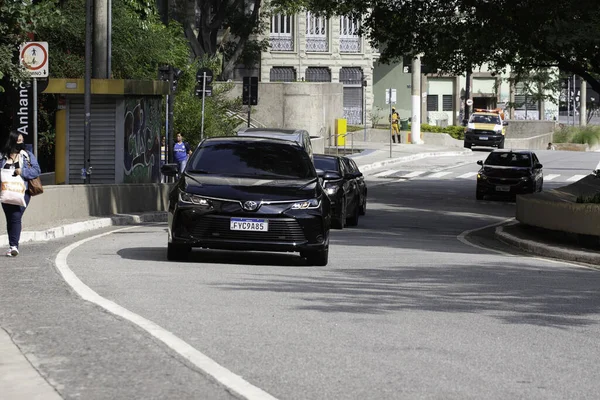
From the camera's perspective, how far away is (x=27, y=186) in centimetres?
1753

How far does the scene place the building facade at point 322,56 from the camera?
80312 mm

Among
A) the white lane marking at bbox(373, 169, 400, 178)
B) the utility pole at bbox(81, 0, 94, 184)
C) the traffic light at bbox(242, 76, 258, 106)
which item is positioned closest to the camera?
the utility pole at bbox(81, 0, 94, 184)

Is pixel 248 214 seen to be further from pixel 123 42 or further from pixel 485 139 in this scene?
pixel 485 139

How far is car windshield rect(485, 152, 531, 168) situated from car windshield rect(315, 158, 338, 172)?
13525 millimetres

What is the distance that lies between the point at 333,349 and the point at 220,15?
172 feet

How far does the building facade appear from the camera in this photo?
80312mm

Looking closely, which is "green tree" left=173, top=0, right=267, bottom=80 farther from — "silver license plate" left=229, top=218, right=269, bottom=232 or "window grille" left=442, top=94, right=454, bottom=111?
"silver license plate" left=229, top=218, right=269, bottom=232

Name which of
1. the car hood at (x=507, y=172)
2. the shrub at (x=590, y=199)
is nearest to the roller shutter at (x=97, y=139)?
the shrub at (x=590, y=199)

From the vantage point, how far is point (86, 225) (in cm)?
2406

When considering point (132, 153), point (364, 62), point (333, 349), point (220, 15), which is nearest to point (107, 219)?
point (132, 153)

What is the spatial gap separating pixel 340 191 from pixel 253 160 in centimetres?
887

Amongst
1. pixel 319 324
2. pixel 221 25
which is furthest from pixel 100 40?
pixel 221 25

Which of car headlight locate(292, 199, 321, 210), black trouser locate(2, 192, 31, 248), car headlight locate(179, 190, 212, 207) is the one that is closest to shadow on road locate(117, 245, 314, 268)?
car headlight locate(179, 190, 212, 207)

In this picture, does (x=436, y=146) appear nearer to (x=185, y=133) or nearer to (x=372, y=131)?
(x=372, y=131)
